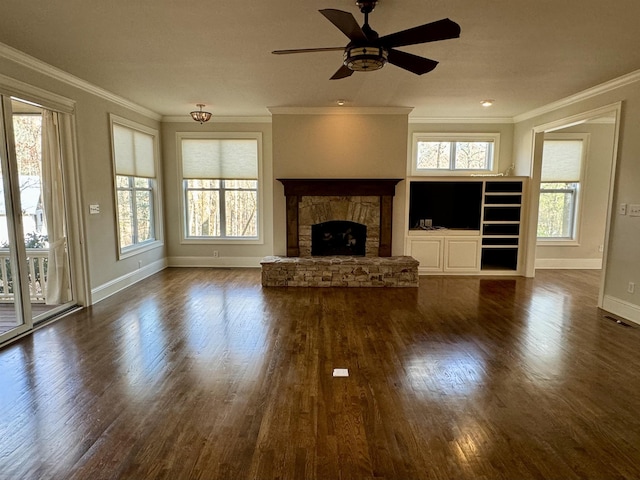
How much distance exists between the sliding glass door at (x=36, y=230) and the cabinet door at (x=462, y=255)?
18.7 feet

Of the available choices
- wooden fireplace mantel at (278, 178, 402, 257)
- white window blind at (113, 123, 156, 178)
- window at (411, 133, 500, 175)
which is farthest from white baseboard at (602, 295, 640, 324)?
white window blind at (113, 123, 156, 178)

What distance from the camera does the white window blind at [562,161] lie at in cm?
669

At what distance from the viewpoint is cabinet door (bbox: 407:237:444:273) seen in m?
6.37

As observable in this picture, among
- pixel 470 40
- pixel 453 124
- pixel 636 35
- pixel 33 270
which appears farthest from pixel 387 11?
pixel 33 270

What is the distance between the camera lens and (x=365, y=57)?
2.41 metres

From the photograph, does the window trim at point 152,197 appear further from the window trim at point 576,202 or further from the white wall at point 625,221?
the window trim at point 576,202

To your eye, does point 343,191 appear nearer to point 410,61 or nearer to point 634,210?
point 410,61

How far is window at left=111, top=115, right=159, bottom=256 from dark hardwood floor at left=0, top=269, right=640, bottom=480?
1.66 m

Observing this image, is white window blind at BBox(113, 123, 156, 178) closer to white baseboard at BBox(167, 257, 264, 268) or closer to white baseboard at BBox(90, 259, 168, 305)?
white baseboard at BBox(90, 259, 168, 305)

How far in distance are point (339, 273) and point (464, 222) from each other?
2802 mm

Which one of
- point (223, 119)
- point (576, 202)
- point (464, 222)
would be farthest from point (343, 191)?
point (576, 202)

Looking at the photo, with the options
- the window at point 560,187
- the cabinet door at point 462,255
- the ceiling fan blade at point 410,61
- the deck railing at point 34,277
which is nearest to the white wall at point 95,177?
the deck railing at point 34,277

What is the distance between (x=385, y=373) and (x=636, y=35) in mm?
3447

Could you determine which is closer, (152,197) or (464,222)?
(152,197)
